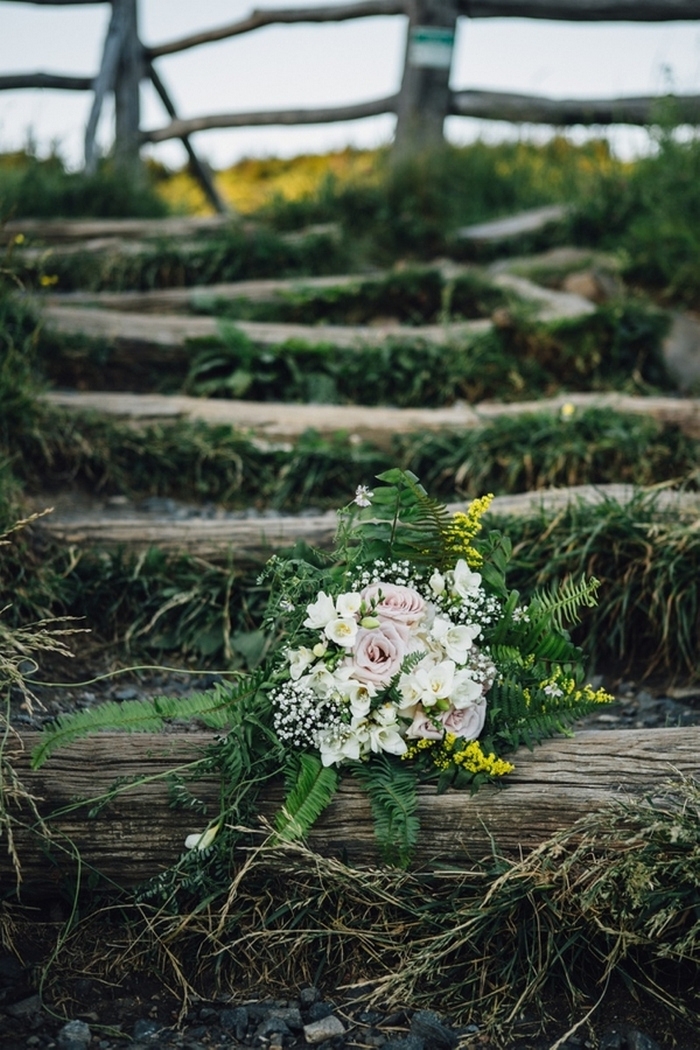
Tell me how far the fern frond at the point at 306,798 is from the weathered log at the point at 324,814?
63 mm

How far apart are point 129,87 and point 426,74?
9.87ft

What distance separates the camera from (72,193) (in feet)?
25.5

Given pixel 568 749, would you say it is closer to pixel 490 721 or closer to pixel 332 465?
pixel 490 721

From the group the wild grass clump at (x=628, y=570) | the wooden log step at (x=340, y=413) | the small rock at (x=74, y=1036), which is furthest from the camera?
the wooden log step at (x=340, y=413)

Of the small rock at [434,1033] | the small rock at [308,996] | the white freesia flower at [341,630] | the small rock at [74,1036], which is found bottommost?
the small rock at [308,996]

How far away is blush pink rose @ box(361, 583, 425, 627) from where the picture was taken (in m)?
2.33

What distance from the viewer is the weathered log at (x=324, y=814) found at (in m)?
2.25

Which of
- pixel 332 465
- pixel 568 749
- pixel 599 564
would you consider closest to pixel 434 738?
pixel 568 749

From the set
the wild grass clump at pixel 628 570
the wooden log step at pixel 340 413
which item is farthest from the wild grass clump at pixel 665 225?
the wild grass clump at pixel 628 570

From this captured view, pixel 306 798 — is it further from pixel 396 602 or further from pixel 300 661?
pixel 396 602

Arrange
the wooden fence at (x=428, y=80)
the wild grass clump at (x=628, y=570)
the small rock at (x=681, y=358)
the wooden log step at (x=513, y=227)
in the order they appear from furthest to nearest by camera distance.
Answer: the wooden fence at (x=428, y=80) < the wooden log step at (x=513, y=227) < the small rock at (x=681, y=358) < the wild grass clump at (x=628, y=570)

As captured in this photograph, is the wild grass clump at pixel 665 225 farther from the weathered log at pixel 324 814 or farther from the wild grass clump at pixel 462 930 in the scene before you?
the wild grass clump at pixel 462 930

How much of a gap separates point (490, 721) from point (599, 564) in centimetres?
110

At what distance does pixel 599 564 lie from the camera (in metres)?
3.33
